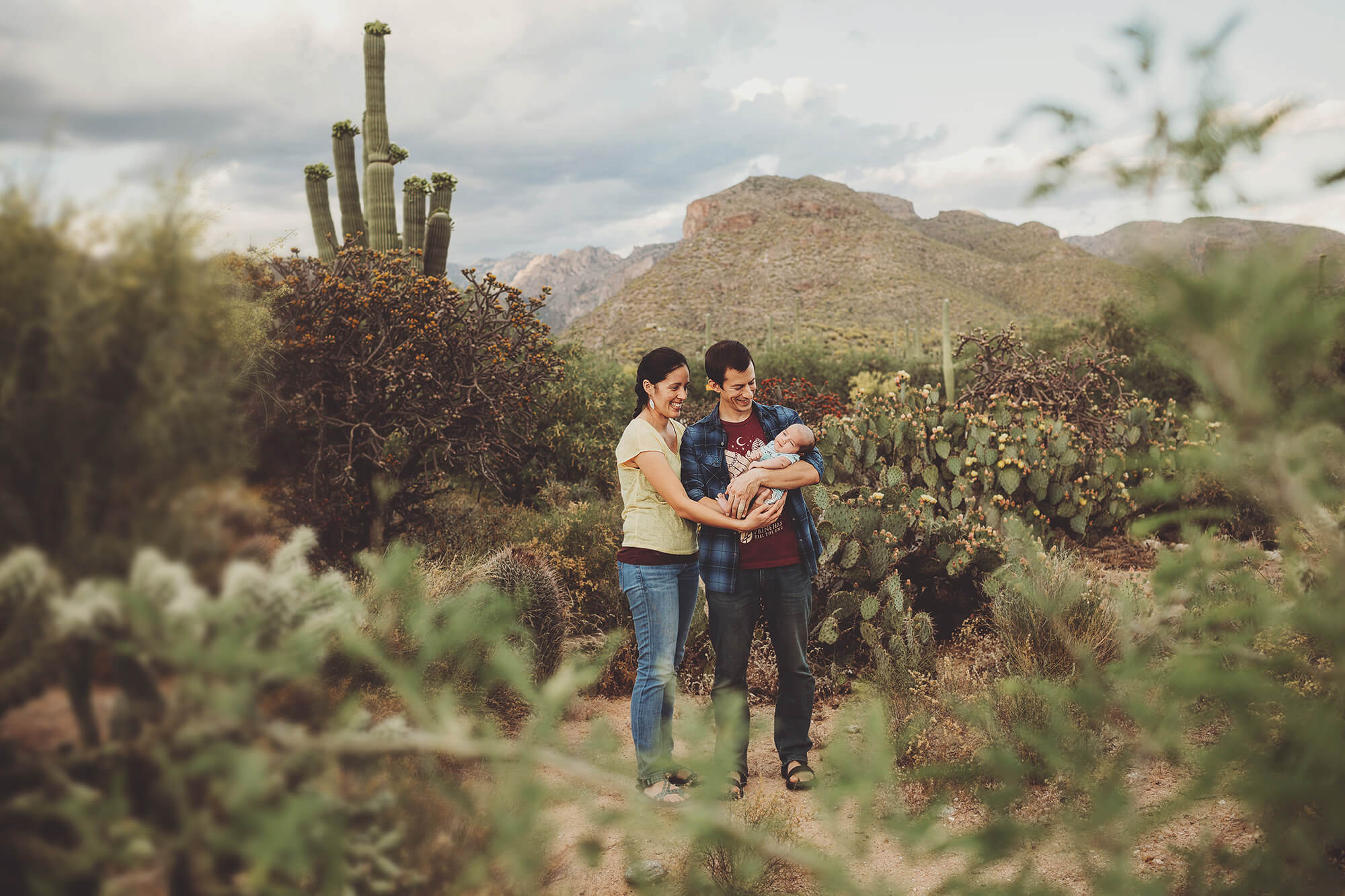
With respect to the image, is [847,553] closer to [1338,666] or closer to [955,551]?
[955,551]

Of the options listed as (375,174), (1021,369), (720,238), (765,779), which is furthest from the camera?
(720,238)

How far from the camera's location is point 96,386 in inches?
32.6

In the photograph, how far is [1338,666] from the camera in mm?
1073

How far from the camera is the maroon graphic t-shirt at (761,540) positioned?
Result: 381 cm

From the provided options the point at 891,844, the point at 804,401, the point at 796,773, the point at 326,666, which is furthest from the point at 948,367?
the point at 326,666

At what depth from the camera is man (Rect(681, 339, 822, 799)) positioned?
3777 mm

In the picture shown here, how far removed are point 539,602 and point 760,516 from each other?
2.39 meters

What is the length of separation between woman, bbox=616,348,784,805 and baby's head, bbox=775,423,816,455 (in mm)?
266

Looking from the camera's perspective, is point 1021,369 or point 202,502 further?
point 1021,369

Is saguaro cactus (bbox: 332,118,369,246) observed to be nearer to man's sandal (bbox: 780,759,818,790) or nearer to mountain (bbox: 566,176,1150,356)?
man's sandal (bbox: 780,759,818,790)

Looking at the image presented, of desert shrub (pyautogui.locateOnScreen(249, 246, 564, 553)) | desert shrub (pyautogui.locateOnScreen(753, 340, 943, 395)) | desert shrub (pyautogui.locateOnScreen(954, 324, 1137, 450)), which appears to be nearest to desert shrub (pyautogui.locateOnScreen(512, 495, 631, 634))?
desert shrub (pyautogui.locateOnScreen(249, 246, 564, 553))

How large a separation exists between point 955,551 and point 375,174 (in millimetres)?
9212

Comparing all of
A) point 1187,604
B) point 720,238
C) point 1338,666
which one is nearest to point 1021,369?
point 1187,604

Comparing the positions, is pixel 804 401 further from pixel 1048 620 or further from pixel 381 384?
pixel 1048 620
